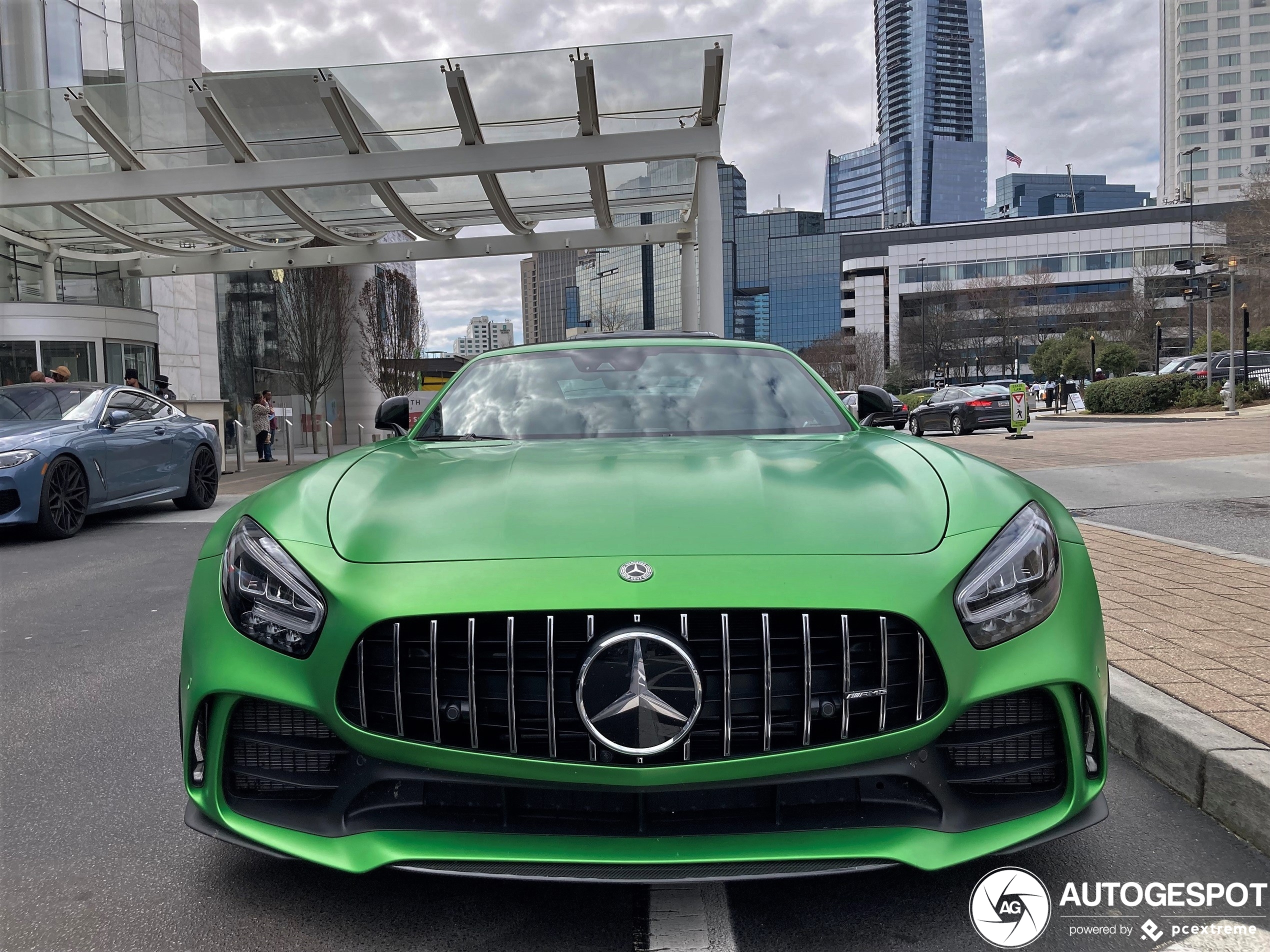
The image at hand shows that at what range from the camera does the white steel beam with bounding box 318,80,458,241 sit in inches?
564

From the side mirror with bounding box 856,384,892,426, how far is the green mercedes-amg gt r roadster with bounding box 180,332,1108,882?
169cm

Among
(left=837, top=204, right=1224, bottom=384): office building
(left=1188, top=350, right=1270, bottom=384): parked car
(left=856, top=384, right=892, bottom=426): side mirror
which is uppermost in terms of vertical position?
(left=837, top=204, right=1224, bottom=384): office building

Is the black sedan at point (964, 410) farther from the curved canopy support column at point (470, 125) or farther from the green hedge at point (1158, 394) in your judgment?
the curved canopy support column at point (470, 125)

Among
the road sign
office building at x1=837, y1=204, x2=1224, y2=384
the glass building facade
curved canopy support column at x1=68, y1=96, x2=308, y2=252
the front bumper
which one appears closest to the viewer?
the front bumper

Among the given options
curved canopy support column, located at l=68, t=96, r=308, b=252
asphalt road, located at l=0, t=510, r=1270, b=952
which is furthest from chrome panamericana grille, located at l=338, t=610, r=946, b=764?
curved canopy support column, located at l=68, t=96, r=308, b=252

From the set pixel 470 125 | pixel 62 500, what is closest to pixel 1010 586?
pixel 62 500

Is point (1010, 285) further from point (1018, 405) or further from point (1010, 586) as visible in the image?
point (1010, 586)

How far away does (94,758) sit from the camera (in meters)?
3.29

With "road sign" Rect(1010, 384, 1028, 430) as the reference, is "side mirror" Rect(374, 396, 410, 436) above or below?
above

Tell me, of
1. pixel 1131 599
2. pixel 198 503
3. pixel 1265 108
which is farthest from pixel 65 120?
pixel 1265 108

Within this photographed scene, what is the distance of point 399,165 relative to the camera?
15.4 meters

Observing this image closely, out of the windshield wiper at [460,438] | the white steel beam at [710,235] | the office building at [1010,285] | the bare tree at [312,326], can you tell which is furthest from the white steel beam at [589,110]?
the office building at [1010,285]

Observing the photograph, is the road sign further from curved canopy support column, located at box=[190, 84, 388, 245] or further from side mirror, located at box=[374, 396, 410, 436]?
side mirror, located at box=[374, 396, 410, 436]

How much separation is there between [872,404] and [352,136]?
13.2 meters
